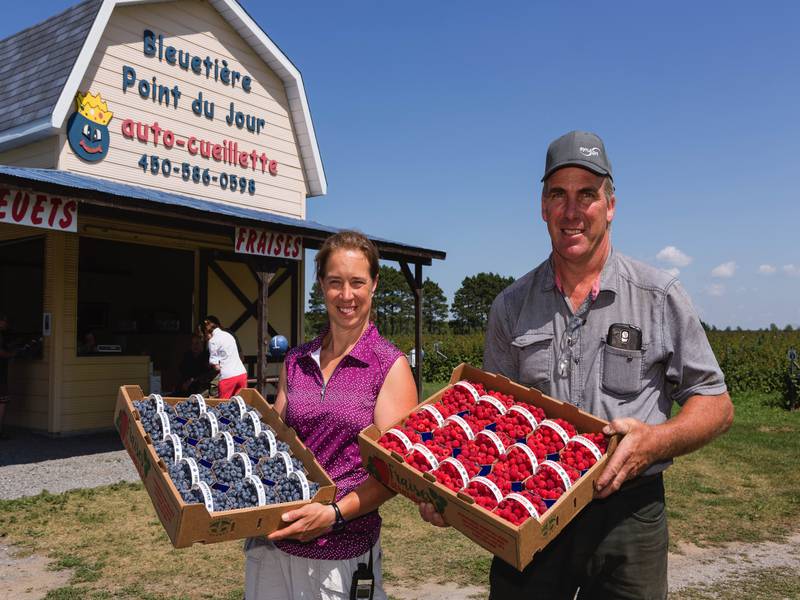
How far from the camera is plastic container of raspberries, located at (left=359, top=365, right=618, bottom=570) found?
6.89 feet

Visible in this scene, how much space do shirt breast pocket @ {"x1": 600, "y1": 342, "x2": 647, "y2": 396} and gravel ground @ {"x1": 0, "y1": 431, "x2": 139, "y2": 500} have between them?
7.26 metres

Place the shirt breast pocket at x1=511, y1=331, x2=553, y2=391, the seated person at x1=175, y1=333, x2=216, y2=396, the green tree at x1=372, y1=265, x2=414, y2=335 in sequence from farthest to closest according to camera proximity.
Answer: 1. the green tree at x1=372, y1=265, x2=414, y2=335
2. the seated person at x1=175, y1=333, x2=216, y2=396
3. the shirt breast pocket at x1=511, y1=331, x2=553, y2=391

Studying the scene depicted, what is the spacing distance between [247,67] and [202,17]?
1.35m

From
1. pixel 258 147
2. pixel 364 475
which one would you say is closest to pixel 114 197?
pixel 258 147

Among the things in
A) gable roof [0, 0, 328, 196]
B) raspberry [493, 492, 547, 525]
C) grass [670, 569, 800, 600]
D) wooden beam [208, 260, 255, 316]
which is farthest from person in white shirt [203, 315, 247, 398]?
raspberry [493, 492, 547, 525]

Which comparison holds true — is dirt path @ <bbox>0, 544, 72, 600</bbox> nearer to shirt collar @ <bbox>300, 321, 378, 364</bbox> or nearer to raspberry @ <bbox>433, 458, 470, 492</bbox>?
shirt collar @ <bbox>300, 321, 378, 364</bbox>

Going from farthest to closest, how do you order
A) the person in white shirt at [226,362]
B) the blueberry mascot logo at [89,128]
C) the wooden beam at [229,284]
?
the wooden beam at [229,284], the blueberry mascot logo at [89,128], the person in white shirt at [226,362]

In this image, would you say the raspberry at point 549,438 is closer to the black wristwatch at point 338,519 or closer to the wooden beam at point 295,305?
the black wristwatch at point 338,519

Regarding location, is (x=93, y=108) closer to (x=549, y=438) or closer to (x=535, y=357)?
(x=535, y=357)

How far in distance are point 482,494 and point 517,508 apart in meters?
0.15

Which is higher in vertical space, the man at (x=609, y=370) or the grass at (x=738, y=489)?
the man at (x=609, y=370)

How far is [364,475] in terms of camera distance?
104 inches

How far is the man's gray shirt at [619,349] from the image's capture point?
96.2 inches

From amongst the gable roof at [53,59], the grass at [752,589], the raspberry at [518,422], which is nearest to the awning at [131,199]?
the gable roof at [53,59]
